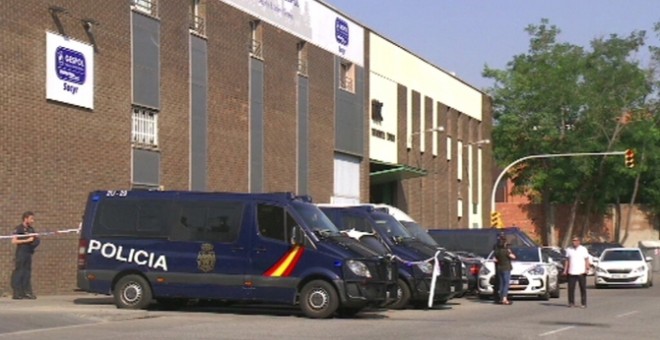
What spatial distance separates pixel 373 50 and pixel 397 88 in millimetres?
3242

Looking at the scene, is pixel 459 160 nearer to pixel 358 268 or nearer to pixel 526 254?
pixel 526 254

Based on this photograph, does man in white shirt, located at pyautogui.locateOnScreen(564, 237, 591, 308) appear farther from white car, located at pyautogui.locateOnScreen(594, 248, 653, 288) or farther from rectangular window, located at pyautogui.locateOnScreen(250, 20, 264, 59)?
rectangular window, located at pyautogui.locateOnScreen(250, 20, 264, 59)

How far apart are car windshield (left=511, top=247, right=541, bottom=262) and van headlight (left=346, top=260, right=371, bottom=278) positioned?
995 centimetres

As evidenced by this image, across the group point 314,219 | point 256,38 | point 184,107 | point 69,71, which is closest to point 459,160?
point 256,38

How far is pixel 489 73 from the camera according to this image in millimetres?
78875

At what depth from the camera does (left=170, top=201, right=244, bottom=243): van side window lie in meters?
21.0

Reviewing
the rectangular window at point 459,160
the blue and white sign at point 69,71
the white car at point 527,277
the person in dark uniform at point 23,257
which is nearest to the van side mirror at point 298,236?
the person in dark uniform at point 23,257

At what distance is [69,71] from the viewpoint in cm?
2759

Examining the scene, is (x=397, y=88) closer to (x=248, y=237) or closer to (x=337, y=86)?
(x=337, y=86)

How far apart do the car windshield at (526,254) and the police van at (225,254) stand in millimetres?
8825

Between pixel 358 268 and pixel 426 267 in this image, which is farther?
pixel 426 267

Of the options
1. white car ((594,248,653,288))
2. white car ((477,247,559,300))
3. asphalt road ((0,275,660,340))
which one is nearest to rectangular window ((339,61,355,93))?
white car ((594,248,653,288))

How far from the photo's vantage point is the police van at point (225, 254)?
809 inches

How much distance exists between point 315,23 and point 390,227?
19.3m
